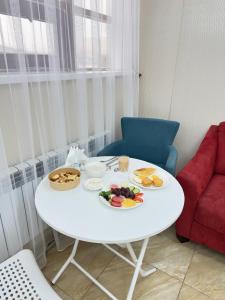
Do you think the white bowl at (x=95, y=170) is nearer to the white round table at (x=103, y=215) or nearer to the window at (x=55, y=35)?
the white round table at (x=103, y=215)

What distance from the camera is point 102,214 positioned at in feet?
3.41

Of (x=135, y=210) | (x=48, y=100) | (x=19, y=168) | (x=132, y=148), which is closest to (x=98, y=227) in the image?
(x=135, y=210)

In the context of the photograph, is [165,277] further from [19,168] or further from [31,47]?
[31,47]

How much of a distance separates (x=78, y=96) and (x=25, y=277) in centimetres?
113

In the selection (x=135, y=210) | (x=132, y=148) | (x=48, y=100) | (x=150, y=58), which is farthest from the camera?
(x=150, y=58)

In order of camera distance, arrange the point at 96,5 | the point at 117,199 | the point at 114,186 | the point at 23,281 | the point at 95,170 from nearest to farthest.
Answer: the point at 23,281 → the point at 117,199 → the point at 114,186 → the point at 95,170 → the point at 96,5

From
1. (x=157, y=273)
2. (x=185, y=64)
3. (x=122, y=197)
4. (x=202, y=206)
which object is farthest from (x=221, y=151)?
(x=122, y=197)

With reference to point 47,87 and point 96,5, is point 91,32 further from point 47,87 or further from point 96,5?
point 47,87

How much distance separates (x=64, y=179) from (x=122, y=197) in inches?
13.9

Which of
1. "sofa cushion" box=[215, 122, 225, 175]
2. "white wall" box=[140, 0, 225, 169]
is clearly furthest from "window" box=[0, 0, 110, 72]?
"sofa cushion" box=[215, 122, 225, 175]

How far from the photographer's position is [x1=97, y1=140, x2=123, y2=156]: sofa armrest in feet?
6.01

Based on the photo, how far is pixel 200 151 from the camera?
1.93m

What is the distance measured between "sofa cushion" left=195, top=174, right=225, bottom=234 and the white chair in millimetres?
1077

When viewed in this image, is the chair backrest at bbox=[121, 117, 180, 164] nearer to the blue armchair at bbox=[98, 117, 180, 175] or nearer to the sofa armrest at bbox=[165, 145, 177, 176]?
the blue armchair at bbox=[98, 117, 180, 175]
